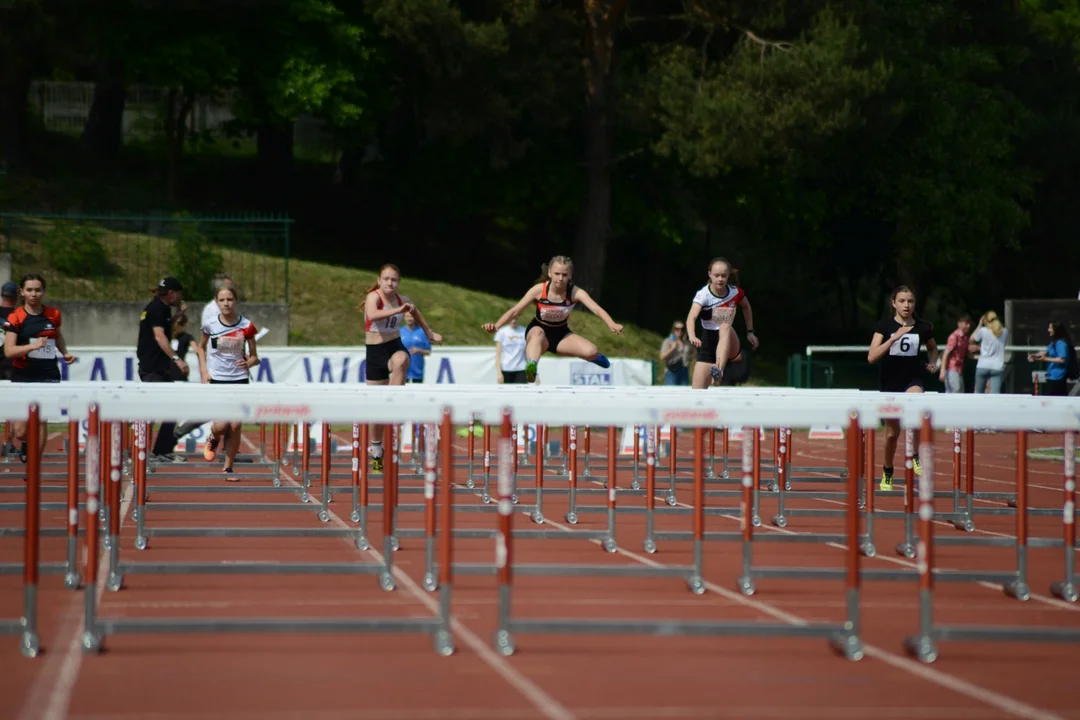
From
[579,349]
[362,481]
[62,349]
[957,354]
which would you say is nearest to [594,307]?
[579,349]

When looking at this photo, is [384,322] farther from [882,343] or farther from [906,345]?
[906,345]

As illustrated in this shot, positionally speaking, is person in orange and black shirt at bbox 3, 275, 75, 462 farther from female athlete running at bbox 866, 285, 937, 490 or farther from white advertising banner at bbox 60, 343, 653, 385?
female athlete running at bbox 866, 285, 937, 490

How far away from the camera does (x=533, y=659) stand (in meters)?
7.11

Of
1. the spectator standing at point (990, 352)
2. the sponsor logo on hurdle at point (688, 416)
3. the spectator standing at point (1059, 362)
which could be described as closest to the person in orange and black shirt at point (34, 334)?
the sponsor logo on hurdle at point (688, 416)

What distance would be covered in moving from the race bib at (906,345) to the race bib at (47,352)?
818 cm

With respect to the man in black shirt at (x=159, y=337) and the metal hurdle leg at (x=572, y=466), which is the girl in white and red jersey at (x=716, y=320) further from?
the man in black shirt at (x=159, y=337)

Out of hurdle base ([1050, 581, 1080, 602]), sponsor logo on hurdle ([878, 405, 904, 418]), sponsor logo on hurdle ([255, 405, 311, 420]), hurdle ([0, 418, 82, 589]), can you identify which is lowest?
hurdle base ([1050, 581, 1080, 602])

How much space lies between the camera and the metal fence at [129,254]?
28.6m

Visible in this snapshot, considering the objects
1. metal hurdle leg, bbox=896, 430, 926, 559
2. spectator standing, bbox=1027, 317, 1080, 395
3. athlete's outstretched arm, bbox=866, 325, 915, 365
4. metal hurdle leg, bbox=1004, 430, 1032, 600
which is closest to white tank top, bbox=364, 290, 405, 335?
athlete's outstretched arm, bbox=866, 325, 915, 365

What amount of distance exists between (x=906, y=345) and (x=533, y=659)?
8654 millimetres

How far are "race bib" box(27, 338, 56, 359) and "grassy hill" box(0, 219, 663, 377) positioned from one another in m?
13.3

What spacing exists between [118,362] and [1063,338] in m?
14.3

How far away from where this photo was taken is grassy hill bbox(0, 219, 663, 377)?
28.7 m

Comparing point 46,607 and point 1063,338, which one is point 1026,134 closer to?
point 1063,338
